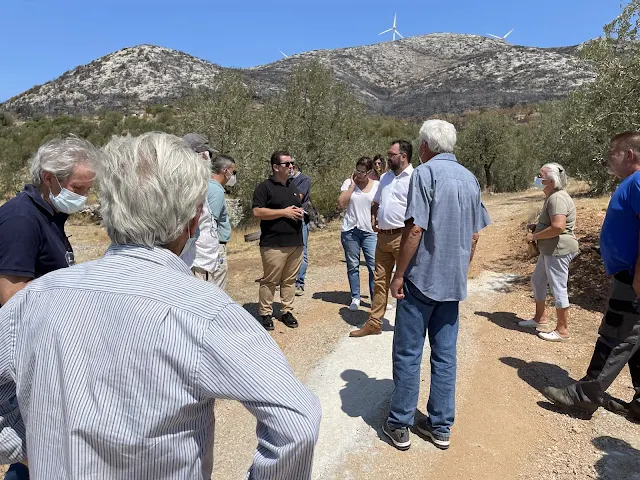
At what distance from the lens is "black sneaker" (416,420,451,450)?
10.5ft

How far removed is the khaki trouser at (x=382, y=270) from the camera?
491 centimetres

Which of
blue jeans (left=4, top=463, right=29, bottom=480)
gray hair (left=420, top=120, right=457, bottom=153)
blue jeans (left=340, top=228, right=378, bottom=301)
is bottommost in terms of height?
blue jeans (left=4, top=463, right=29, bottom=480)

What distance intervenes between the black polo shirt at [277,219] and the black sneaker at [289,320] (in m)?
0.97

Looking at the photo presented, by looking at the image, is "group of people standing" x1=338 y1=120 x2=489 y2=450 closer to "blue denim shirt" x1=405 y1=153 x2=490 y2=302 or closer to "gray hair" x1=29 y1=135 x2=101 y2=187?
"blue denim shirt" x1=405 y1=153 x2=490 y2=302

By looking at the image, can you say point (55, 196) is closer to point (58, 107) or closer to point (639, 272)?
point (639, 272)

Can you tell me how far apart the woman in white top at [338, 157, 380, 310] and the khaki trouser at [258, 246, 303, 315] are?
38.6 inches

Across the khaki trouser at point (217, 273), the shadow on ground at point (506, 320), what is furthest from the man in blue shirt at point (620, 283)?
the khaki trouser at point (217, 273)

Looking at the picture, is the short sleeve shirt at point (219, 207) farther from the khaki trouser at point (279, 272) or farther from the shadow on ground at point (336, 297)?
the shadow on ground at point (336, 297)

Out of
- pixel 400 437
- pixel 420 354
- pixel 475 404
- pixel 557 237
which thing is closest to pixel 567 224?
pixel 557 237

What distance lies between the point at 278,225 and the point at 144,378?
407 cm

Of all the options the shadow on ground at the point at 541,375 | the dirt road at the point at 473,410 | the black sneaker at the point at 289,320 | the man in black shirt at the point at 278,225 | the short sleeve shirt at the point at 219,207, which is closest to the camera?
the dirt road at the point at 473,410

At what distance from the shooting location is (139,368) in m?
1.05

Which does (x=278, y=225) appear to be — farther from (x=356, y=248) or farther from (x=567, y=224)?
(x=567, y=224)

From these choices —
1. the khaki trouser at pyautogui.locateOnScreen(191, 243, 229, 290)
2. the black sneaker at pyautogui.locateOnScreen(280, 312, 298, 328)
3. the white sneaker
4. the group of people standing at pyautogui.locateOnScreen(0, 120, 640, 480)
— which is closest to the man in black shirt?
the black sneaker at pyautogui.locateOnScreen(280, 312, 298, 328)
